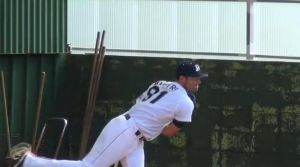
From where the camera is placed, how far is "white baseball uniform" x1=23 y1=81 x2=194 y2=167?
21.2ft

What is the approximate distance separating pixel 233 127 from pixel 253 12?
165cm

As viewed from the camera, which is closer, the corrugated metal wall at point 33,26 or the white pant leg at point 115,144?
the white pant leg at point 115,144

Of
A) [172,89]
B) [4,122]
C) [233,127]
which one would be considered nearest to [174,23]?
[233,127]

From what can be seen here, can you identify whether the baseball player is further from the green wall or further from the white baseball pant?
the green wall

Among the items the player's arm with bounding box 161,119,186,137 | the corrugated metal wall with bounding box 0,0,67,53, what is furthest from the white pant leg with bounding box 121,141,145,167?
the corrugated metal wall with bounding box 0,0,67,53

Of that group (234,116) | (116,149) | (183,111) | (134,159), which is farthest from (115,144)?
(234,116)

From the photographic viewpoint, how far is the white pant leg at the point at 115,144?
6.45 m

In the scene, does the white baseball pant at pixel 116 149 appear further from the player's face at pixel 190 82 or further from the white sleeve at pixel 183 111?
the player's face at pixel 190 82

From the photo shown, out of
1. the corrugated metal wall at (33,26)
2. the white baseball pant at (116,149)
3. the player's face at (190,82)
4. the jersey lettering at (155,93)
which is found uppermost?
the corrugated metal wall at (33,26)

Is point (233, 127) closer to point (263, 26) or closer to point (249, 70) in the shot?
point (249, 70)

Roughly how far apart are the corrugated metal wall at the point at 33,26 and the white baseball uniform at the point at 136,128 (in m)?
2.78

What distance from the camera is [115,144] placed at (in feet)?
21.1

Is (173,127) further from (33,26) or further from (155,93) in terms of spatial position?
(33,26)

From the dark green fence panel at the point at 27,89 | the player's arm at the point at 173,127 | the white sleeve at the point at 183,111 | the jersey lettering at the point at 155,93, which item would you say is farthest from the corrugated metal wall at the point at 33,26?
the white sleeve at the point at 183,111
